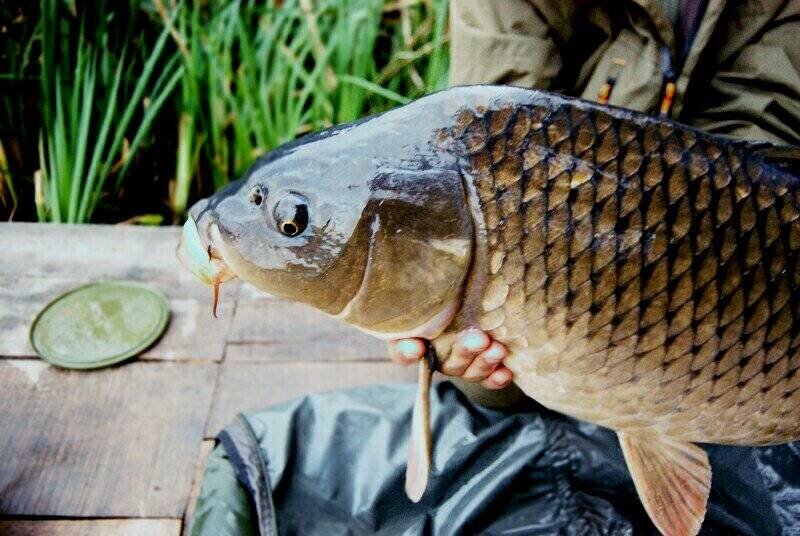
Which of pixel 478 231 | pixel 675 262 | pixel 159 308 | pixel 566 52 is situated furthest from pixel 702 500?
pixel 159 308

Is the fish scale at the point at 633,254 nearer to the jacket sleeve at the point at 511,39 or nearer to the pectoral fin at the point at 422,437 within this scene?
the pectoral fin at the point at 422,437

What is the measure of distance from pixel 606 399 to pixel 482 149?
0.46 m

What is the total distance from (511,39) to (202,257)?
925 mm

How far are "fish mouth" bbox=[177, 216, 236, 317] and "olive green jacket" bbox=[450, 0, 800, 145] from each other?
87 cm

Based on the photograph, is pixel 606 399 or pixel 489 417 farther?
pixel 489 417

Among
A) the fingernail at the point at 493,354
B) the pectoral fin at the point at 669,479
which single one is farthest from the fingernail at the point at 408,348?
the pectoral fin at the point at 669,479

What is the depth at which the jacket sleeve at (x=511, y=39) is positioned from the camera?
1.64 meters

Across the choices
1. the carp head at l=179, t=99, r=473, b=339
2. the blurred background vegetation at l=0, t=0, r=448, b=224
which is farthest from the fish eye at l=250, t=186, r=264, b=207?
the blurred background vegetation at l=0, t=0, r=448, b=224

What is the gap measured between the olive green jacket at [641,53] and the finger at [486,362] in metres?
0.76

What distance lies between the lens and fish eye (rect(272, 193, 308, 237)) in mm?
1041

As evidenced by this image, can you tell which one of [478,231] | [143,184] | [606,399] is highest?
[478,231]

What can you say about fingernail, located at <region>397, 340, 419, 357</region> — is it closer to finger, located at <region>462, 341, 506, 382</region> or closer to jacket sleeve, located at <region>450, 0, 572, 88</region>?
finger, located at <region>462, 341, 506, 382</region>

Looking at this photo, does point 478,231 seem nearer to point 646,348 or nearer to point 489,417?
point 646,348

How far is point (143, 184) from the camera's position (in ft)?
9.38
